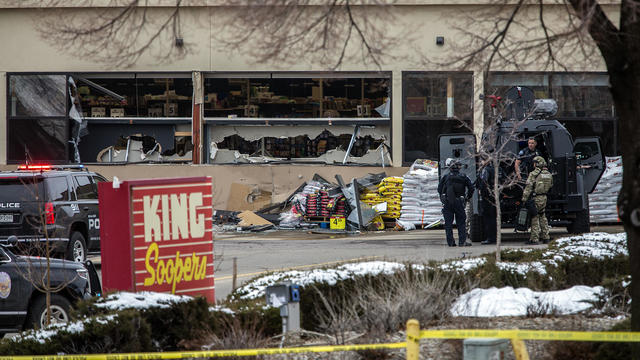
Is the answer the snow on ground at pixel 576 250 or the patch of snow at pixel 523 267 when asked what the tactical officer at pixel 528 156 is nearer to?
the snow on ground at pixel 576 250

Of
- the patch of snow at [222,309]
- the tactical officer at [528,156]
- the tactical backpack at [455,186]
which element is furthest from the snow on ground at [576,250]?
the tactical backpack at [455,186]

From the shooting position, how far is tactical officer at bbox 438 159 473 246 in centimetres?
1800

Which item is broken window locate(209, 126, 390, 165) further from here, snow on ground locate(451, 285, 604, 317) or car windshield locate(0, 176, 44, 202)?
snow on ground locate(451, 285, 604, 317)

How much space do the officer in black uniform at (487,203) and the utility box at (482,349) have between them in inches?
465

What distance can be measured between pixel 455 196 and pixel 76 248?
24.9 ft

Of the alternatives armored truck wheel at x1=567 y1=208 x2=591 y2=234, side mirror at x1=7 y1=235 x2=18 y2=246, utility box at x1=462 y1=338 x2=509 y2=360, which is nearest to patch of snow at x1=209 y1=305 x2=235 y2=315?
utility box at x1=462 y1=338 x2=509 y2=360

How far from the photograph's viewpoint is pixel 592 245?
11.3m

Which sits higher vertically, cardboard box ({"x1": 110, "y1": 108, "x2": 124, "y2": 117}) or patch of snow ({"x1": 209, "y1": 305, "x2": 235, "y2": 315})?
cardboard box ({"x1": 110, "y1": 108, "x2": 124, "y2": 117})

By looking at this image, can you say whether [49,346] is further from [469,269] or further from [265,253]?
[265,253]

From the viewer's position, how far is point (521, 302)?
895cm

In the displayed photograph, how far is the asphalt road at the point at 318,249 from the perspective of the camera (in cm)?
1542

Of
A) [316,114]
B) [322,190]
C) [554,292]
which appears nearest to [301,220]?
[322,190]

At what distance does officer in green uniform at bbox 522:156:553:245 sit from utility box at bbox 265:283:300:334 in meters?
10.7

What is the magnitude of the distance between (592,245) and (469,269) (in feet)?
7.53
